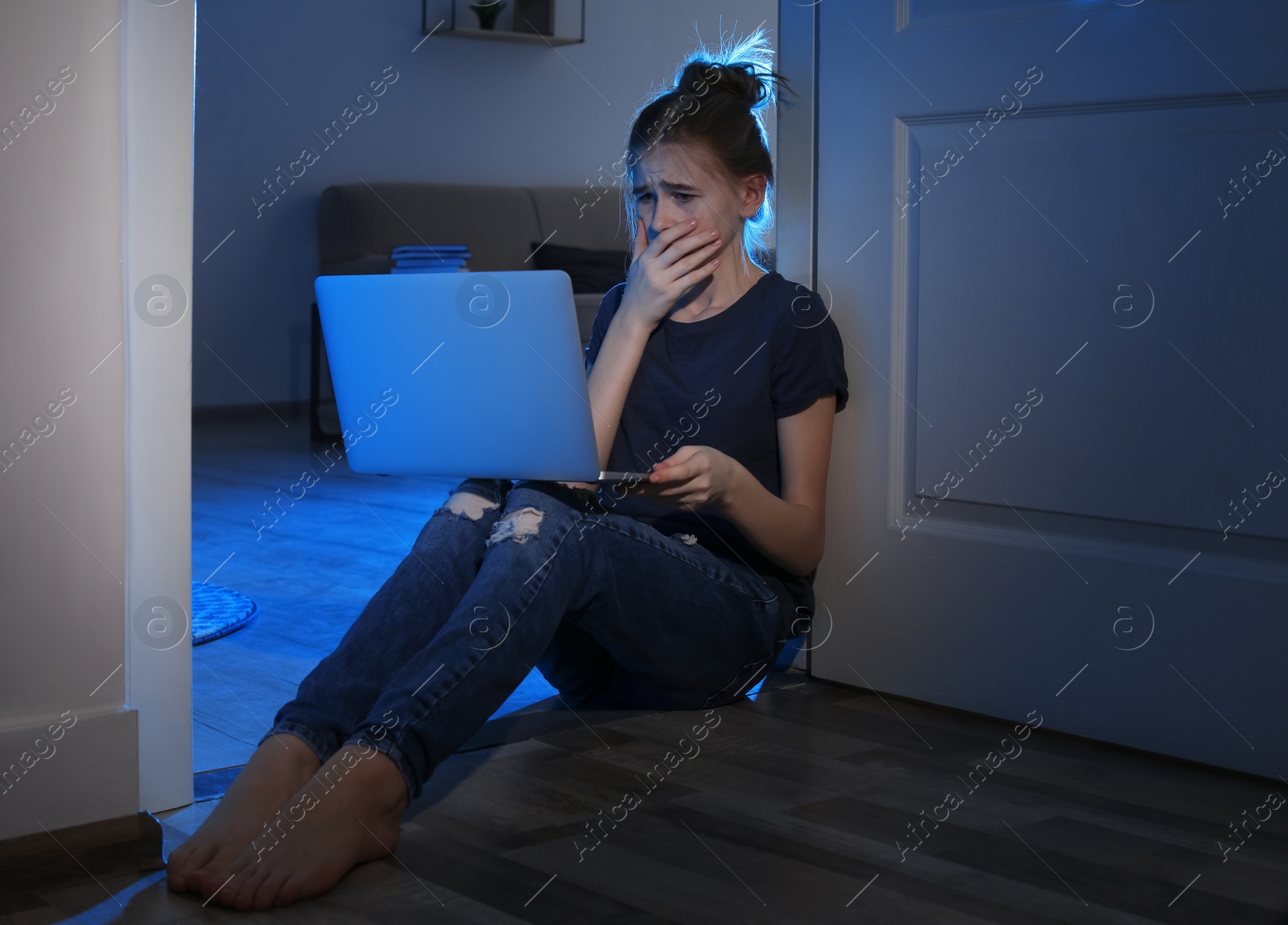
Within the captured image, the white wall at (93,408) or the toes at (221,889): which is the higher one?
the white wall at (93,408)

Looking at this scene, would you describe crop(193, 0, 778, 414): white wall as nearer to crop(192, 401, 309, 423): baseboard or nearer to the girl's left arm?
crop(192, 401, 309, 423): baseboard

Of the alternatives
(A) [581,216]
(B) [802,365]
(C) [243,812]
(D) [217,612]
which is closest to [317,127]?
(A) [581,216]

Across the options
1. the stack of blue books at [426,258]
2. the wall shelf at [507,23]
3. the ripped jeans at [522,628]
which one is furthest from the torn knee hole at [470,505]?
the wall shelf at [507,23]

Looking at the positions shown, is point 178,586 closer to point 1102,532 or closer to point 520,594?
point 520,594

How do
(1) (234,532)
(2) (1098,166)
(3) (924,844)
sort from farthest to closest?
1. (1) (234,532)
2. (2) (1098,166)
3. (3) (924,844)

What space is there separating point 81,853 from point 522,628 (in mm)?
408

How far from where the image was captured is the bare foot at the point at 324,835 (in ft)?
3.14

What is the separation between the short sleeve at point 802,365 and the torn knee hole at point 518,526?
351 mm

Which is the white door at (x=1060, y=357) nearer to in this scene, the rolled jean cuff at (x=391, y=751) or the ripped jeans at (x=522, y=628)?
the ripped jeans at (x=522, y=628)

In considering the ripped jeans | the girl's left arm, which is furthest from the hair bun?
the ripped jeans

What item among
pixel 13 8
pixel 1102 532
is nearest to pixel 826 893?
pixel 1102 532

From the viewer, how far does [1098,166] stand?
1.32m

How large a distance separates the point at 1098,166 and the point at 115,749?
1109mm

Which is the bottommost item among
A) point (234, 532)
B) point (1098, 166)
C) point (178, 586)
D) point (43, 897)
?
point (234, 532)
